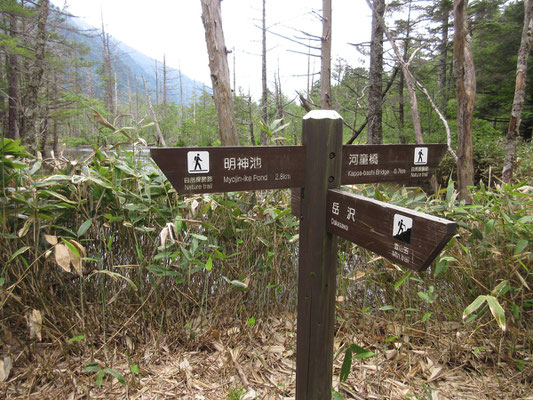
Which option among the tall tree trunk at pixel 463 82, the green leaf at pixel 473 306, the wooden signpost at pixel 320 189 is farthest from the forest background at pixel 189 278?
the tall tree trunk at pixel 463 82

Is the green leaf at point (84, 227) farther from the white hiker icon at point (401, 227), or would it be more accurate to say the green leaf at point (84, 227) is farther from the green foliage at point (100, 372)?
the white hiker icon at point (401, 227)

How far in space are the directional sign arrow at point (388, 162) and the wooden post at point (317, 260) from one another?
0.09 m

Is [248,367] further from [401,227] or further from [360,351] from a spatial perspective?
[401,227]

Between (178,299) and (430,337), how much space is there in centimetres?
141

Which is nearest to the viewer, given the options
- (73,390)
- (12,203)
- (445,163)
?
(73,390)

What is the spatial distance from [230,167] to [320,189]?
31cm

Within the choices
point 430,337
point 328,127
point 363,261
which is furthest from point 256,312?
point 328,127

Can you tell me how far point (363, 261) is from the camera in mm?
2031

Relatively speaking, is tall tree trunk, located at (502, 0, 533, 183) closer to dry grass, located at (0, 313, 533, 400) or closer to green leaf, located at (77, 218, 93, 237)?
dry grass, located at (0, 313, 533, 400)

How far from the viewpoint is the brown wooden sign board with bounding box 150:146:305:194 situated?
3.39 ft

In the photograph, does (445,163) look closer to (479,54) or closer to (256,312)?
(479,54)

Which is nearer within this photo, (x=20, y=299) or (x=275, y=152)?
(x=275, y=152)

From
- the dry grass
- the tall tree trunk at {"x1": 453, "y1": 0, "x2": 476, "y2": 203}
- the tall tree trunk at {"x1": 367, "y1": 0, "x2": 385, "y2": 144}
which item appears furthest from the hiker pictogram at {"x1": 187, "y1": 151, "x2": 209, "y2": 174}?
the tall tree trunk at {"x1": 367, "y1": 0, "x2": 385, "y2": 144}

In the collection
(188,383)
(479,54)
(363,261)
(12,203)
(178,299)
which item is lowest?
(188,383)
